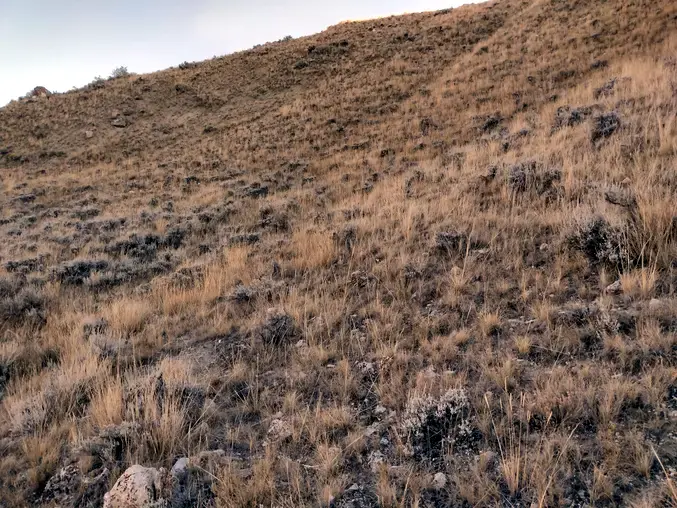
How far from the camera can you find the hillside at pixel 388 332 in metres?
2.41

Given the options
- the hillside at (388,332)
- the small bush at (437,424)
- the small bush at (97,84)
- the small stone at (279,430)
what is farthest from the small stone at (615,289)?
the small bush at (97,84)

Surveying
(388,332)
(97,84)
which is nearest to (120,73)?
(97,84)

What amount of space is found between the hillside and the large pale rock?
3 cm

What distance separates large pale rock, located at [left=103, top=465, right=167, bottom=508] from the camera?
2336 millimetres

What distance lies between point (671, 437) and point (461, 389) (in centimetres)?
109

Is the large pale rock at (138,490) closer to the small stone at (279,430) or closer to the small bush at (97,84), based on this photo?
the small stone at (279,430)

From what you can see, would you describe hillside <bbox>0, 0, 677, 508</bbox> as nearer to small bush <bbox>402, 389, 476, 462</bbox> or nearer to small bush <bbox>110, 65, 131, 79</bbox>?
small bush <bbox>402, 389, 476, 462</bbox>

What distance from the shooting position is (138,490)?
237cm

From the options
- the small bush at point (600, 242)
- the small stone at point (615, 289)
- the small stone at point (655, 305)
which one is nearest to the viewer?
the small stone at point (655, 305)

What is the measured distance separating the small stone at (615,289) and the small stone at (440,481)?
7.25 feet

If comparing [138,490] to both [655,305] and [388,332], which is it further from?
[655,305]

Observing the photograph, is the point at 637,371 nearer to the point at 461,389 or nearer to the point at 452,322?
the point at 461,389

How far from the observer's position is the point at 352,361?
3615 mm

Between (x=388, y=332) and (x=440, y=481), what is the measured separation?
163 cm
